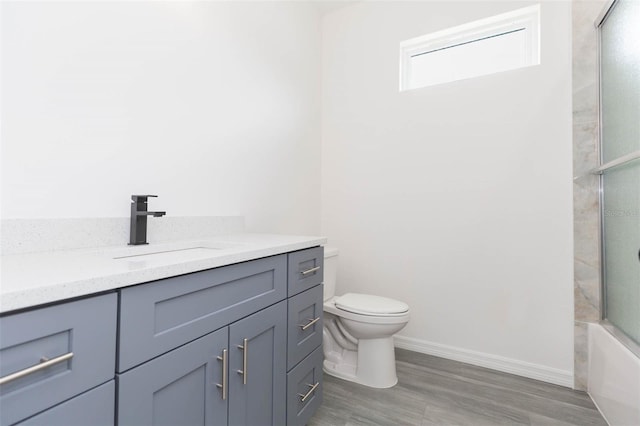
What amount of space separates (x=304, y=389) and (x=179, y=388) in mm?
710

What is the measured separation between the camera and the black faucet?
124 centimetres

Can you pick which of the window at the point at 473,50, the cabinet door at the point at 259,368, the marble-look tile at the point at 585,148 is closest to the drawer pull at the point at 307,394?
the cabinet door at the point at 259,368

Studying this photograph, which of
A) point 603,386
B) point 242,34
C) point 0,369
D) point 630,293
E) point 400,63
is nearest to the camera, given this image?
point 0,369

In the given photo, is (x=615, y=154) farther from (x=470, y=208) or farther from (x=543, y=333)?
(x=543, y=333)

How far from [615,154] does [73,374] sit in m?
2.30

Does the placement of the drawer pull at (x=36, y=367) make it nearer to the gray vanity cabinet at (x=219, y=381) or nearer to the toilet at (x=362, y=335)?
the gray vanity cabinet at (x=219, y=381)

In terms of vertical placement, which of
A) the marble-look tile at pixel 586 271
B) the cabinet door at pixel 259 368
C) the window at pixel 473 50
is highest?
the window at pixel 473 50

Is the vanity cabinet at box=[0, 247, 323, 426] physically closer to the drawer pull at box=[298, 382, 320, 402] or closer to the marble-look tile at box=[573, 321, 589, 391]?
the drawer pull at box=[298, 382, 320, 402]

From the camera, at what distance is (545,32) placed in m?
1.90

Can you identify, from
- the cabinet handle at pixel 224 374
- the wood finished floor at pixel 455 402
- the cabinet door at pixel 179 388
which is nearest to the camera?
the cabinet door at pixel 179 388

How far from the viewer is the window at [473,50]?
2043mm

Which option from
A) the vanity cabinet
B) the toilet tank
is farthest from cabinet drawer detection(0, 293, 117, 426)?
the toilet tank

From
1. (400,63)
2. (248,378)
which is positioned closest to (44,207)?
(248,378)

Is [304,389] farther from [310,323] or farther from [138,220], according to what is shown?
[138,220]
